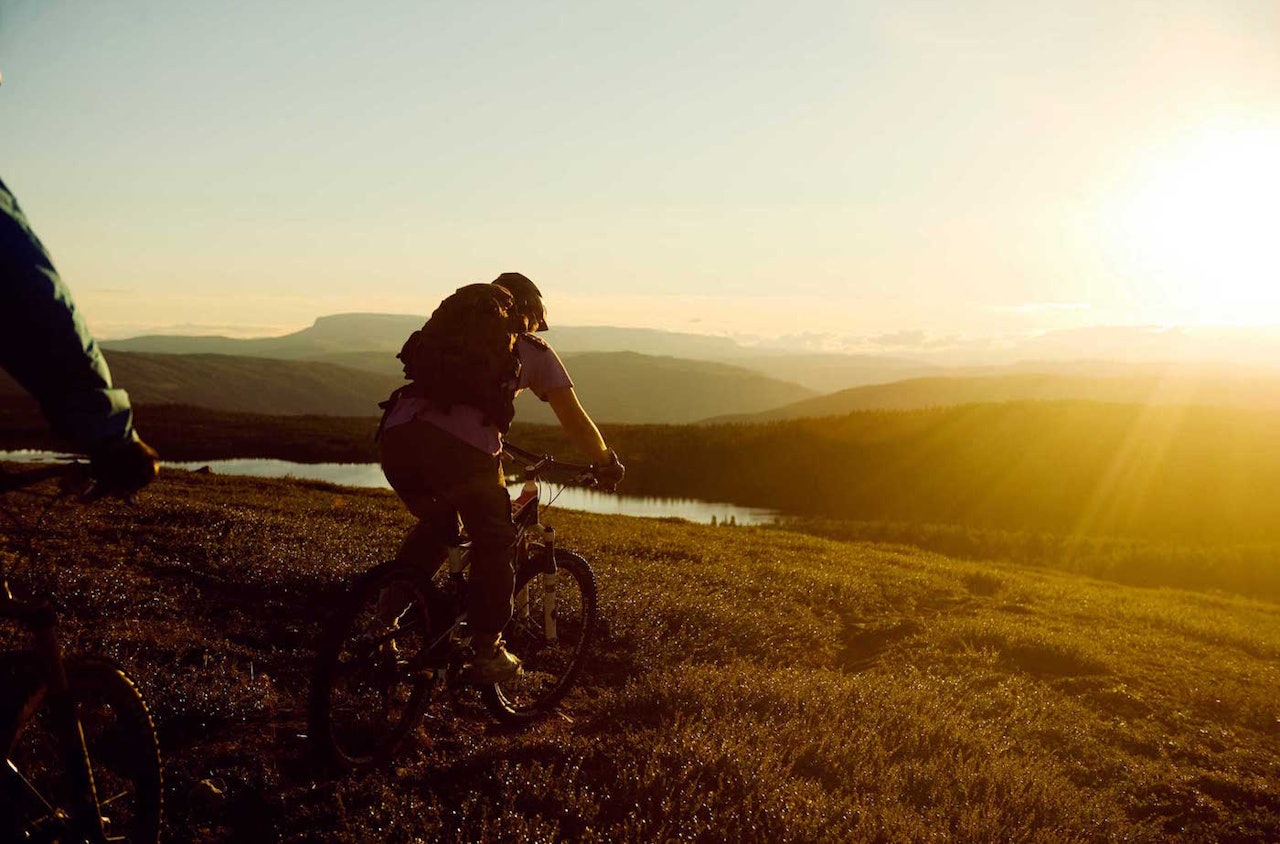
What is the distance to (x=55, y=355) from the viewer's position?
2.92 meters

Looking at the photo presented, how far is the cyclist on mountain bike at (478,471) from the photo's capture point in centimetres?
555

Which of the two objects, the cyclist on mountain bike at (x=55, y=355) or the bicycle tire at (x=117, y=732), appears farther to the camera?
the bicycle tire at (x=117, y=732)

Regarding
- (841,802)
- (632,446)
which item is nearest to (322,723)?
(841,802)

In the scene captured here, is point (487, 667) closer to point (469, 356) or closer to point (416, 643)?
point (416, 643)

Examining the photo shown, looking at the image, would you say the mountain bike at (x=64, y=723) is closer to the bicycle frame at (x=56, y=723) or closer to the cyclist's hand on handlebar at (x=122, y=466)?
the bicycle frame at (x=56, y=723)

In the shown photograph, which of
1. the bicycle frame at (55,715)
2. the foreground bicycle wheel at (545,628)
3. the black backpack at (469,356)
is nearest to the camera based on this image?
the bicycle frame at (55,715)

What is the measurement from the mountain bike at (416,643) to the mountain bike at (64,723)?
1.36m

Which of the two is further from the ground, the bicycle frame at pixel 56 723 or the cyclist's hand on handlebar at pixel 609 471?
the cyclist's hand on handlebar at pixel 609 471

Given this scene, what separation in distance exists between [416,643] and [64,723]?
8.88 feet

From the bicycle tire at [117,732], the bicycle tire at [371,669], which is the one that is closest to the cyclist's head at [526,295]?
the bicycle tire at [371,669]

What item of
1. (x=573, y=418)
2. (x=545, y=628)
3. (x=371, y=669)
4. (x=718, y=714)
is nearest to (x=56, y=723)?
(x=371, y=669)

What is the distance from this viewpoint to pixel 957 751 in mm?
7250

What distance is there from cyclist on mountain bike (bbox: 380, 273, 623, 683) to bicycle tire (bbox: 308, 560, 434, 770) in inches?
12.5

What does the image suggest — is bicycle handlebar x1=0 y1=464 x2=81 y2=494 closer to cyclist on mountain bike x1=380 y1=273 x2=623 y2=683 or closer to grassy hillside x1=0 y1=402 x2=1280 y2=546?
cyclist on mountain bike x1=380 y1=273 x2=623 y2=683
